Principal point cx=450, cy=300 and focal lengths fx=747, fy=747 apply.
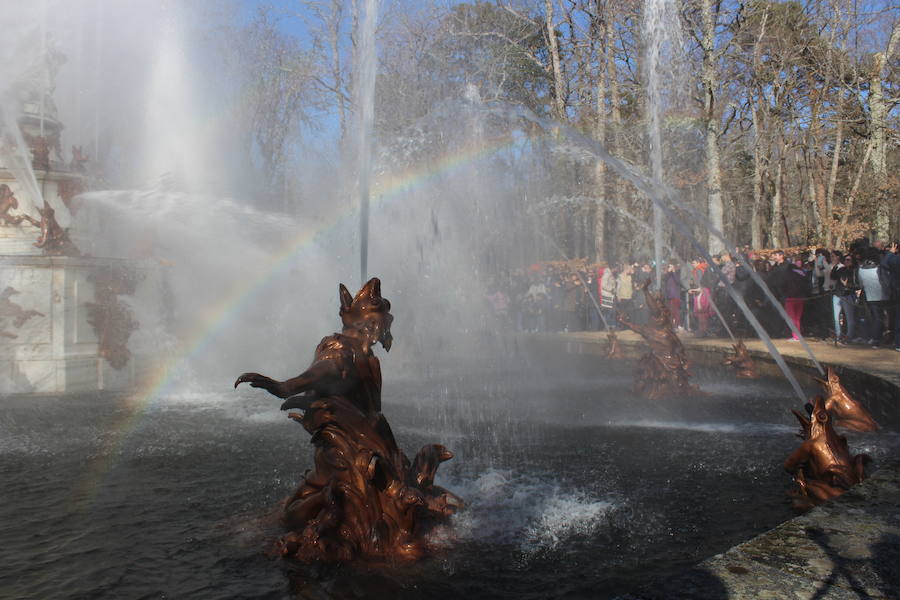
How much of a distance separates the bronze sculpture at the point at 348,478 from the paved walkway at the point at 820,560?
169 centimetres

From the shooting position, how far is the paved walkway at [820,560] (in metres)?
2.58

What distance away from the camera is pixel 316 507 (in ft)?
13.6

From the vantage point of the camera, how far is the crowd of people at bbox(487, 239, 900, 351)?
12656mm

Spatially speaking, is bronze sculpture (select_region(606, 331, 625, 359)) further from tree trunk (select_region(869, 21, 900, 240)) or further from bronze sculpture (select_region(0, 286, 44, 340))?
tree trunk (select_region(869, 21, 900, 240))

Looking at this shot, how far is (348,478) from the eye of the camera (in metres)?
3.97

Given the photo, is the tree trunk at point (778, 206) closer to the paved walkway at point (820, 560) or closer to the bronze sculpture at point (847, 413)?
the bronze sculpture at point (847, 413)

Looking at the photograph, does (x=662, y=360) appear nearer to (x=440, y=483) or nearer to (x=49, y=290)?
(x=440, y=483)

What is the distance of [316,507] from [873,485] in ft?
9.74

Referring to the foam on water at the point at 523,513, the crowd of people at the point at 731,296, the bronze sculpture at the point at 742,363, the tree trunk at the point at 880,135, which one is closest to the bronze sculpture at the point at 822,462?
the foam on water at the point at 523,513

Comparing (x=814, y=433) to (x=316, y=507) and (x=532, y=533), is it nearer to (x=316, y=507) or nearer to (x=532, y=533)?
(x=532, y=533)

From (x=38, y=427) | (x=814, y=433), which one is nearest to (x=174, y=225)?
(x=38, y=427)

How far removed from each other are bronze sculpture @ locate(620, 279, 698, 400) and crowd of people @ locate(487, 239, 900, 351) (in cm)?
33

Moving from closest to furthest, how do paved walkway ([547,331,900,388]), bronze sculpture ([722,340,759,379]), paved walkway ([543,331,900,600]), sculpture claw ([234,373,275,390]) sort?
paved walkway ([543,331,900,600]) → sculpture claw ([234,373,275,390]) → paved walkway ([547,331,900,388]) → bronze sculpture ([722,340,759,379])

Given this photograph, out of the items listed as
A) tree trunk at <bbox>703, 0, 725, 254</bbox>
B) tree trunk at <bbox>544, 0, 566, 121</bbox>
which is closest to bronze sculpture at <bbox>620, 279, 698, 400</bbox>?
tree trunk at <bbox>703, 0, 725, 254</bbox>
